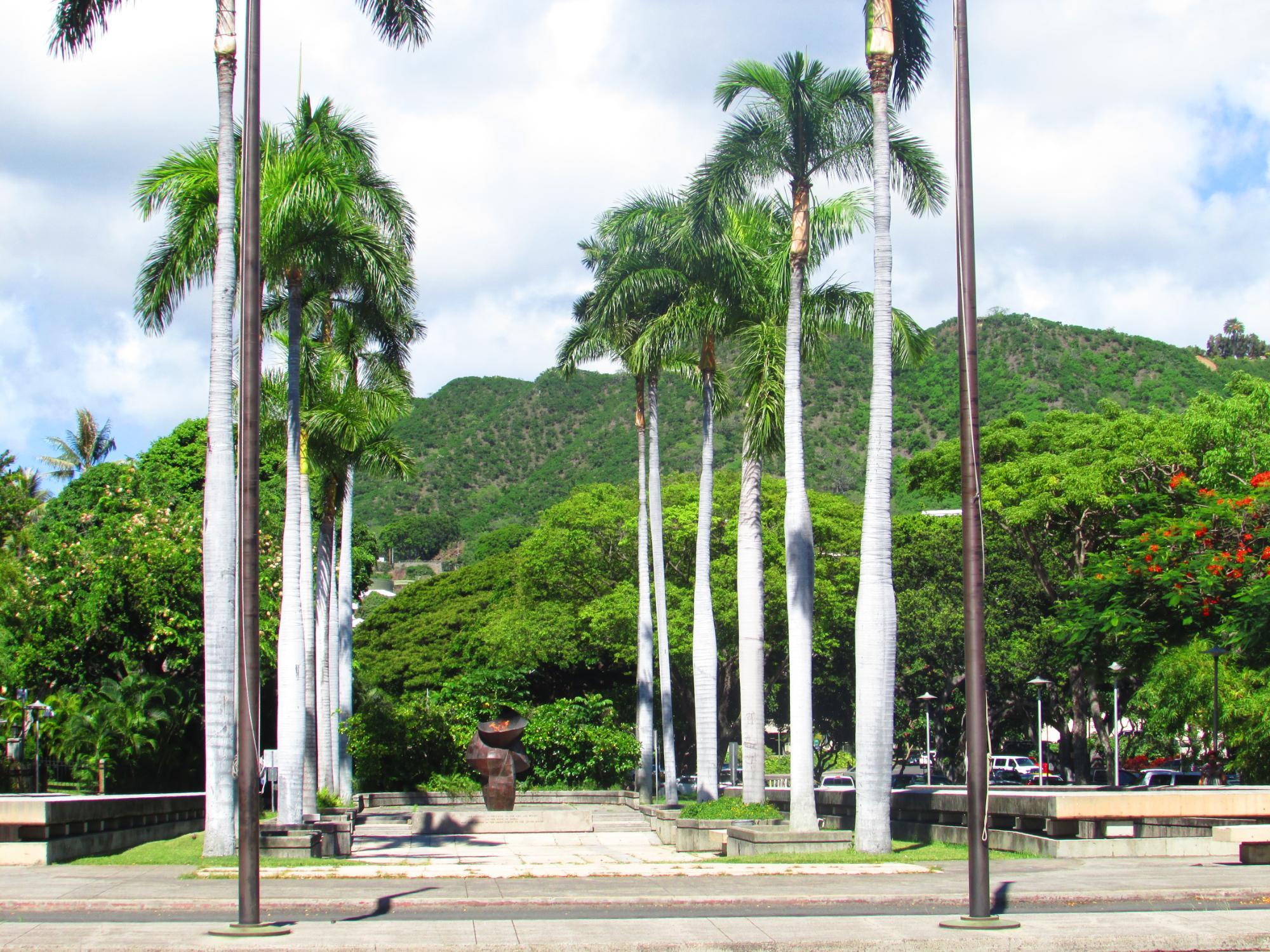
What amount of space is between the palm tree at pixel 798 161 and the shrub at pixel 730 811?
119cm

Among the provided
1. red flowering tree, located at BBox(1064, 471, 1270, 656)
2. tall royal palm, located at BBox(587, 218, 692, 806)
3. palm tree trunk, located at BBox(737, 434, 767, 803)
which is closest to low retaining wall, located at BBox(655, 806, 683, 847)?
tall royal palm, located at BBox(587, 218, 692, 806)

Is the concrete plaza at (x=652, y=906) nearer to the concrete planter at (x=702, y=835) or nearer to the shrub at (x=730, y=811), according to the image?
the concrete planter at (x=702, y=835)

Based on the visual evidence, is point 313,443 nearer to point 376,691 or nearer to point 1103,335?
point 376,691

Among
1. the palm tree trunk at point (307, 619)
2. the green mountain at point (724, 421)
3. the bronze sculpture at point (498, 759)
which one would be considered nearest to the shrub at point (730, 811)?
the palm tree trunk at point (307, 619)

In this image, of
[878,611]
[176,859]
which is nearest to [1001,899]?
[878,611]

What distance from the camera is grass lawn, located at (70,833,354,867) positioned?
1719 centimetres

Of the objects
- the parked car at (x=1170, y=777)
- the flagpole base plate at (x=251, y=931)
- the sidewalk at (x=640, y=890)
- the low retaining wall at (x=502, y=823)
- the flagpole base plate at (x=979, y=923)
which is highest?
the flagpole base plate at (x=251, y=931)

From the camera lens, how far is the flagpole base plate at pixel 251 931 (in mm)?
10398

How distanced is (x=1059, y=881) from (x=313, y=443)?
58.3ft

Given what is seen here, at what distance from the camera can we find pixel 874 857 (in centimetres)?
1759

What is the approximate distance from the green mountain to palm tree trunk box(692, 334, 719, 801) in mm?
39277

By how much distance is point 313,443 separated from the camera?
2681 cm

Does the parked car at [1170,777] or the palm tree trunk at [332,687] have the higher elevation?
the palm tree trunk at [332,687]

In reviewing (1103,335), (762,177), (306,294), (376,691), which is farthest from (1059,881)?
(1103,335)
